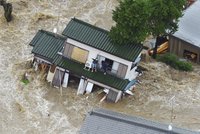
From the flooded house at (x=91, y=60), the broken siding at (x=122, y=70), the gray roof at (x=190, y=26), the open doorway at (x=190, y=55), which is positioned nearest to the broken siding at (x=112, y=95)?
the flooded house at (x=91, y=60)

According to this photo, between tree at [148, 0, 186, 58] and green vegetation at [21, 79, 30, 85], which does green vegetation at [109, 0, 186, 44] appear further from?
green vegetation at [21, 79, 30, 85]

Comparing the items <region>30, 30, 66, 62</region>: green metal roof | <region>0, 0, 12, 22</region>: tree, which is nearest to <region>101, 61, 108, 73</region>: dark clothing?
<region>30, 30, 66, 62</region>: green metal roof

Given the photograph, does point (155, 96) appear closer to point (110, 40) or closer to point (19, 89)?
point (110, 40)

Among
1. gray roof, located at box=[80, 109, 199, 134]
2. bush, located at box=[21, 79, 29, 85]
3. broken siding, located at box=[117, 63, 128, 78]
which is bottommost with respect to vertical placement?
bush, located at box=[21, 79, 29, 85]

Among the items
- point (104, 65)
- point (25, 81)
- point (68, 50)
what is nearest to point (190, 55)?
point (104, 65)

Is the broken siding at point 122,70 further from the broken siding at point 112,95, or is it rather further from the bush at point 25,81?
the bush at point 25,81

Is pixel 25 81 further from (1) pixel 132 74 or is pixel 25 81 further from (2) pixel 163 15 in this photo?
(2) pixel 163 15
